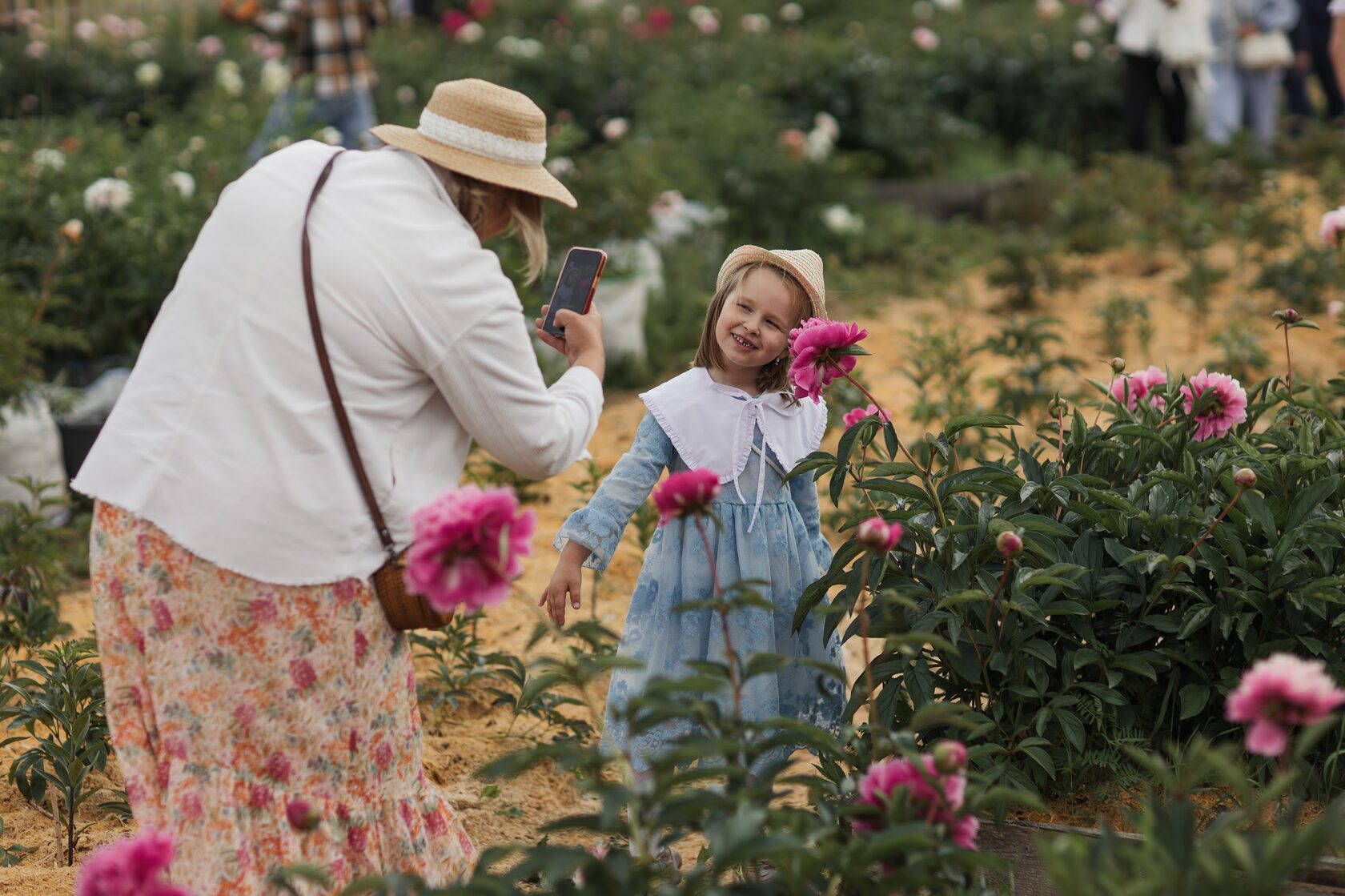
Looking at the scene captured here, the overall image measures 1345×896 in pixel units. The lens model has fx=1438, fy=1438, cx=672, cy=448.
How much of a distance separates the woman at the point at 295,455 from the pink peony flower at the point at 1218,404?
135 cm

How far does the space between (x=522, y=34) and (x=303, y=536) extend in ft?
34.0

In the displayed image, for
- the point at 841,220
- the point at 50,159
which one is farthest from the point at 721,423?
the point at 841,220

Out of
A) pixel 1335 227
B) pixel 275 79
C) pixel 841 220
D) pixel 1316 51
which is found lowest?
pixel 841 220

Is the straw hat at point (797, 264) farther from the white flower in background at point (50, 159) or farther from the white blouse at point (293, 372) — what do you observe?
the white flower in background at point (50, 159)

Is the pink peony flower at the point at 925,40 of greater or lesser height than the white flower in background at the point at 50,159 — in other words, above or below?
above

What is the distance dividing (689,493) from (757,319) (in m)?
0.83

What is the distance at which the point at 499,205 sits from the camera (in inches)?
90.4

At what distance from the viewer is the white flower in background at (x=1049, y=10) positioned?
37.6ft

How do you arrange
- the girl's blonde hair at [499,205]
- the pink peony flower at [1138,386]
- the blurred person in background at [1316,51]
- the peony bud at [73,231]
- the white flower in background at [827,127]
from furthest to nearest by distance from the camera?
1. the blurred person in background at [1316,51]
2. the white flower in background at [827,127]
3. the peony bud at [73,231]
4. the pink peony flower at [1138,386]
5. the girl's blonde hair at [499,205]

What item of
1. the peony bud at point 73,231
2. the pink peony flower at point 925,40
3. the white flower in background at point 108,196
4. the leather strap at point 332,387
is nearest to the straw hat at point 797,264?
the leather strap at point 332,387

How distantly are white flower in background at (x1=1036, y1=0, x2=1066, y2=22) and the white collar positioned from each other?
9.57 meters

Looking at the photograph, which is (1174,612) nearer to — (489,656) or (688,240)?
(489,656)

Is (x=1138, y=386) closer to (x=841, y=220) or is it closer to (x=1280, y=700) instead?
(x=1280, y=700)

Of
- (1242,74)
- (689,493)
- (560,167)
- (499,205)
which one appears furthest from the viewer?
(1242,74)
